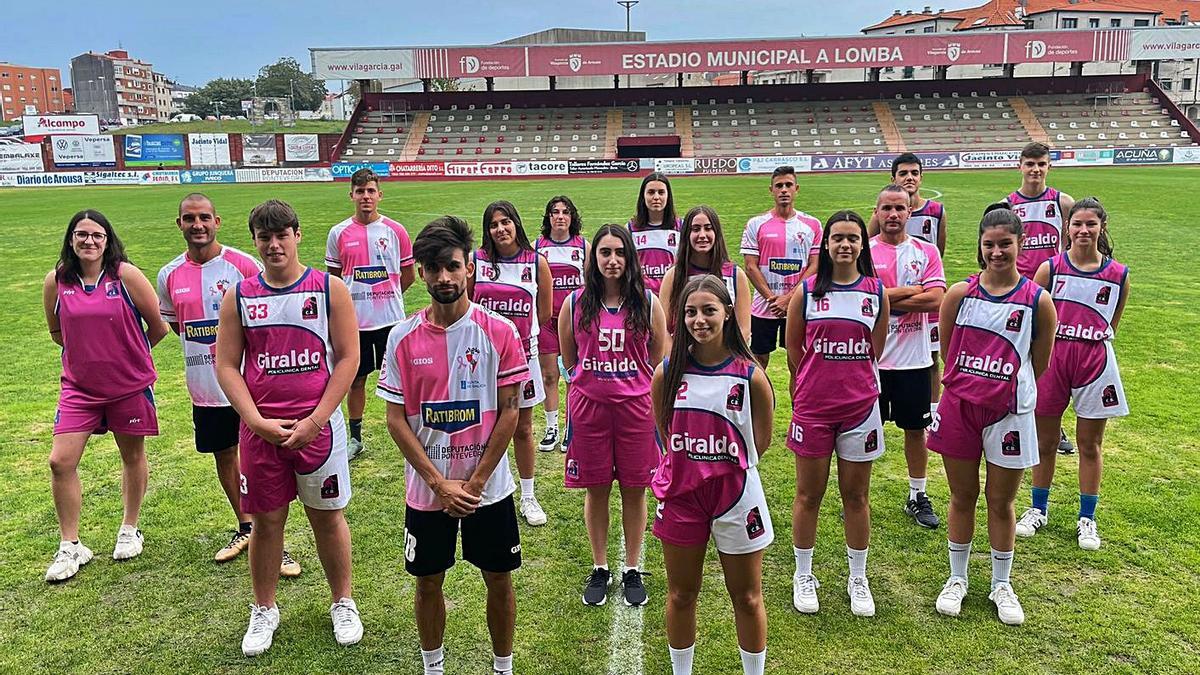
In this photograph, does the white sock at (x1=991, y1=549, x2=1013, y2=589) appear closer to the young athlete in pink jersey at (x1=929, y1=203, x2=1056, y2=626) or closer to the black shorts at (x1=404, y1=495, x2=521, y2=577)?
the young athlete in pink jersey at (x1=929, y1=203, x2=1056, y2=626)

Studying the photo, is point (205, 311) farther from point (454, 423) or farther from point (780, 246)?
point (780, 246)

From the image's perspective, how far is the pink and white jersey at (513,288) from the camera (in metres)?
6.19

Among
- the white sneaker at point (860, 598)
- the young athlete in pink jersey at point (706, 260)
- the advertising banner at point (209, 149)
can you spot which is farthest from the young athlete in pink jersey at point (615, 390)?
the advertising banner at point (209, 149)

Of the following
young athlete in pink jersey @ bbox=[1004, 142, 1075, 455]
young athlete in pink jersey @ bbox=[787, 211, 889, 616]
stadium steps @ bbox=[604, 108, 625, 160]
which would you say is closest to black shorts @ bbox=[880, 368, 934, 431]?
young athlete in pink jersey @ bbox=[787, 211, 889, 616]

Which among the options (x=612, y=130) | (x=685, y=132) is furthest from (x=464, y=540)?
(x=612, y=130)

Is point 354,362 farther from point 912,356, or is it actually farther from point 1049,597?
point 1049,597

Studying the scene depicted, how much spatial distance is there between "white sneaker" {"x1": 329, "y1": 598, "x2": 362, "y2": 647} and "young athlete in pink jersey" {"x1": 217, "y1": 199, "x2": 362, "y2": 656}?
38 cm

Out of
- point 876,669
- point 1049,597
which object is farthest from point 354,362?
point 1049,597

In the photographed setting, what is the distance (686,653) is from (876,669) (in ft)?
3.45

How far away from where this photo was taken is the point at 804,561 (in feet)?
15.3

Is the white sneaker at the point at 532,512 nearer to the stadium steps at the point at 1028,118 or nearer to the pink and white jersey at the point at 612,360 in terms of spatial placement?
the pink and white jersey at the point at 612,360

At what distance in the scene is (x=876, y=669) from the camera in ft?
13.3

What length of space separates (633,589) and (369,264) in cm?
364

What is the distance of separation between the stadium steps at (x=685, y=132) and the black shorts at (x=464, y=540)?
48576mm
